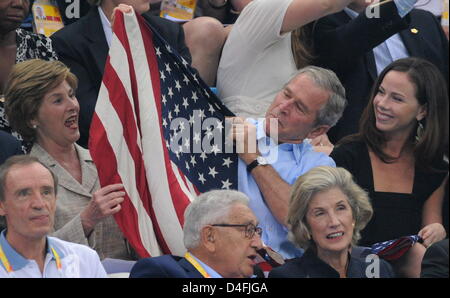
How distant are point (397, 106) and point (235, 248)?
1.43 metres

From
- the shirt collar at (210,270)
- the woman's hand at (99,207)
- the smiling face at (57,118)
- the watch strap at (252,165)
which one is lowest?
the shirt collar at (210,270)

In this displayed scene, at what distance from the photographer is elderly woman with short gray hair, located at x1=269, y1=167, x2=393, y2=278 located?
582 centimetres

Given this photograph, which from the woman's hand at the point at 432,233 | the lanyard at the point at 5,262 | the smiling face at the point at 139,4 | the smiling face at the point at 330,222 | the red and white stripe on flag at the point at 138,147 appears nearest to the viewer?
the lanyard at the point at 5,262

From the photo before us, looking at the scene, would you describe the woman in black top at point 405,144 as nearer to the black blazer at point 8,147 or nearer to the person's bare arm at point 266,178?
the person's bare arm at point 266,178

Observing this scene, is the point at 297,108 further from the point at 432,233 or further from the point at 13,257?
the point at 13,257

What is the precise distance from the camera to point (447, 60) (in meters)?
7.36

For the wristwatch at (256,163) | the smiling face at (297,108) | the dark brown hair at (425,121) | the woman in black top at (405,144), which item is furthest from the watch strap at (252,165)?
the dark brown hair at (425,121)

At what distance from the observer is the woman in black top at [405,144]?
649cm

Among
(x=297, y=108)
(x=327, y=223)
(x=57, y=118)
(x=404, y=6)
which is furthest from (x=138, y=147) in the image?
(x=404, y=6)

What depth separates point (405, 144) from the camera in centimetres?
Answer: 661

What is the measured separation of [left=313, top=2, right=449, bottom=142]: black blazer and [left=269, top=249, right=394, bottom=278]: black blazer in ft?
4.14

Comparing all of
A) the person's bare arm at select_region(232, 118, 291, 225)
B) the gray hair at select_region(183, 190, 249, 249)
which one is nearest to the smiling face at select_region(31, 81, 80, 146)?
the person's bare arm at select_region(232, 118, 291, 225)

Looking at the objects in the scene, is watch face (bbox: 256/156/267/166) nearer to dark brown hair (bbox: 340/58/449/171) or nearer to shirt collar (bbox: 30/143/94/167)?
dark brown hair (bbox: 340/58/449/171)
